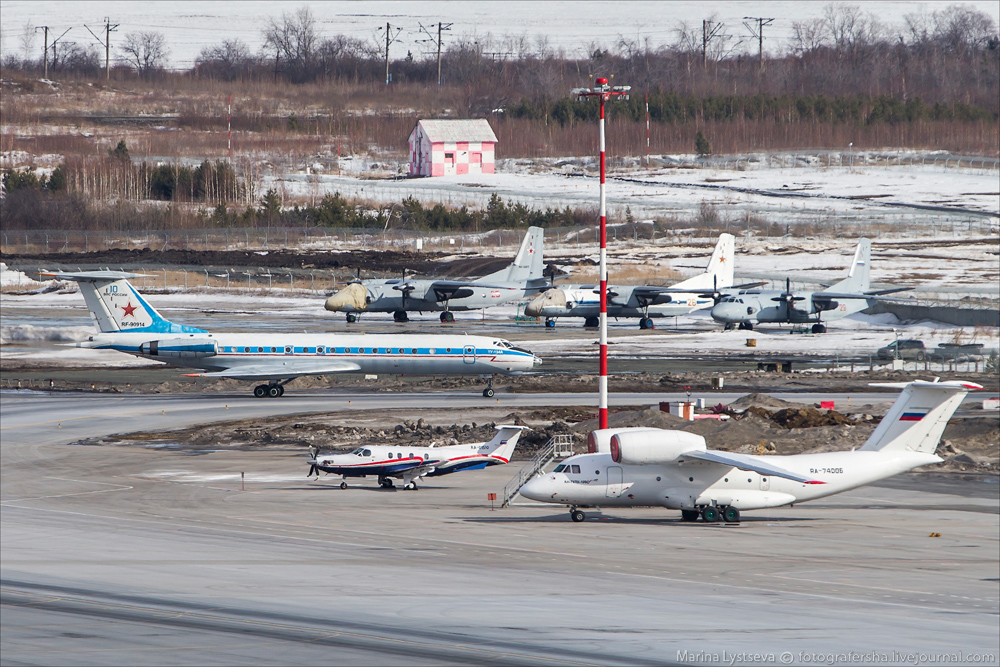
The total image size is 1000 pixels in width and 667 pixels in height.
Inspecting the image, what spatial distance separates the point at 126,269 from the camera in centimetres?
11131

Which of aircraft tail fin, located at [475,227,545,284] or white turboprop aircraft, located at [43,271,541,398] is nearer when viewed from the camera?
white turboprop aircraft, located at [43,271,541,398]

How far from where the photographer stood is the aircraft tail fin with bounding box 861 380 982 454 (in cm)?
3388

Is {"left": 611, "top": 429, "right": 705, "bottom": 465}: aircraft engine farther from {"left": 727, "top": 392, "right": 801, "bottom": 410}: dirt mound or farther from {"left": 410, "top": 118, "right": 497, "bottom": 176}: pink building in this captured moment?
{"left": 410, "top": 118, "right": 497, "bottom": 176}: pink building

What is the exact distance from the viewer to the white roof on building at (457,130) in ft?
452

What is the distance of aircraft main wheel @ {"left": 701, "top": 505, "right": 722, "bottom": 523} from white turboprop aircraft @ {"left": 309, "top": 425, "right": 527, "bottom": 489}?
25.2ft

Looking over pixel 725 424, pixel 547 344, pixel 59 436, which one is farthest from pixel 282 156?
pixel 725 424

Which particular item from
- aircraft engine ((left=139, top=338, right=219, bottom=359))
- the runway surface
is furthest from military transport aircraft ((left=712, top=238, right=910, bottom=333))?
the runway surface

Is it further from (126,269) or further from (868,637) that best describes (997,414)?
(126,269)

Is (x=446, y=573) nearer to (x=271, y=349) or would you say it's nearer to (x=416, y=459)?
(x=416, y=459)

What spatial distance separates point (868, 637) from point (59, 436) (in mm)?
39063

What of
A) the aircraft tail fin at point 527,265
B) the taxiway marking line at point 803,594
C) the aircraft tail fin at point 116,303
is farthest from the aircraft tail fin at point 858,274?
the taxiway marking line at point 803,594

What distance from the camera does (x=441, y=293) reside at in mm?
87812

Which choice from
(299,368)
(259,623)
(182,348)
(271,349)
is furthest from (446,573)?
(182,348)

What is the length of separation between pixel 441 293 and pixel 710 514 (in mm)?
54974
